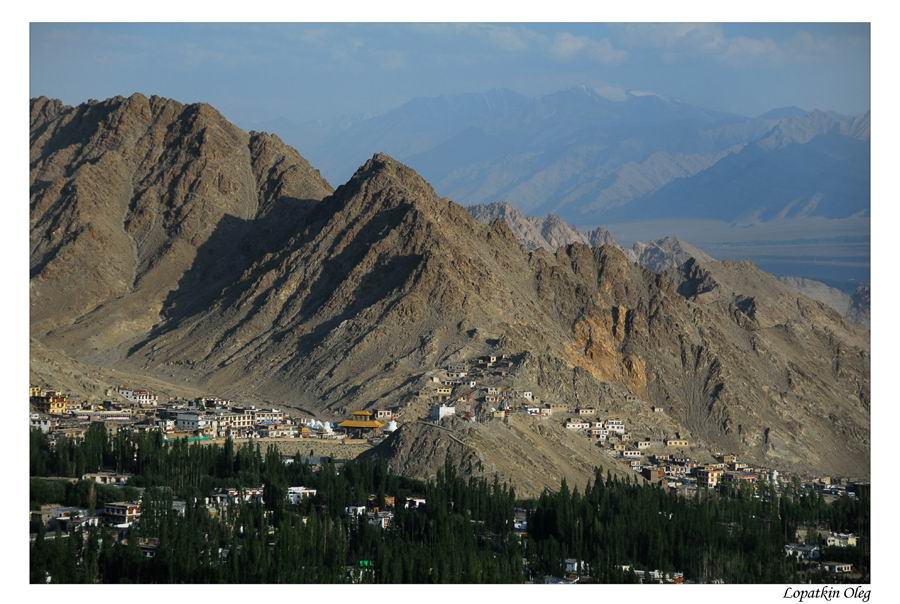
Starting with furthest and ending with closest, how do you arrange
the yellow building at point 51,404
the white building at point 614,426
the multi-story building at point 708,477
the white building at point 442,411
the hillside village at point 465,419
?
the white building at point 614,426, the white building at point 442,411, the yellow building at point 51,404, the hillside village at point 465,419, the multi-story building at point 708,477

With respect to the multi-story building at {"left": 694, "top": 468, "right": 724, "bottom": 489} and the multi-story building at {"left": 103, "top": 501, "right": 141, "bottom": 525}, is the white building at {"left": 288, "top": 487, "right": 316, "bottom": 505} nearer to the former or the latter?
the multi-story building at {"left": 103, "top": 501, "right": 141, "bottom": 525}

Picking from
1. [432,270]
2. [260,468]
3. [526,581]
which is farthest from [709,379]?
[526,581]

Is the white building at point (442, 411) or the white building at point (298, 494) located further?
the white building at point (442, 411)

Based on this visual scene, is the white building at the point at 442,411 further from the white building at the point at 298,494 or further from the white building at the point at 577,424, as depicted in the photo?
the white building at the point at 298,494

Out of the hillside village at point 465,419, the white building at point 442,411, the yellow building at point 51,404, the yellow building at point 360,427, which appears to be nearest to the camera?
the hillside village at point 465,419

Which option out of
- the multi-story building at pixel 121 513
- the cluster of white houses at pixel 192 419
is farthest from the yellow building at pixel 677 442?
the multi-story building at pixel 121 513

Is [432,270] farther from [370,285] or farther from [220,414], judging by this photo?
[220,414]

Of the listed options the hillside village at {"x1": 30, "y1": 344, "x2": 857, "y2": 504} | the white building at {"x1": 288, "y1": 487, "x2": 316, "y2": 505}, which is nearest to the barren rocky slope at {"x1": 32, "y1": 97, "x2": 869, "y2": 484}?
the hillside village at {"x1": 30, "y1": 344, "x2": 857, "y2": 504}

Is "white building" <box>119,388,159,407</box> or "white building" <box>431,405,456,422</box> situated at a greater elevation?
"white building" <box>119,388,159,407</box>

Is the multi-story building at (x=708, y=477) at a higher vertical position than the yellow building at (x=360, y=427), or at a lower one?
lower
